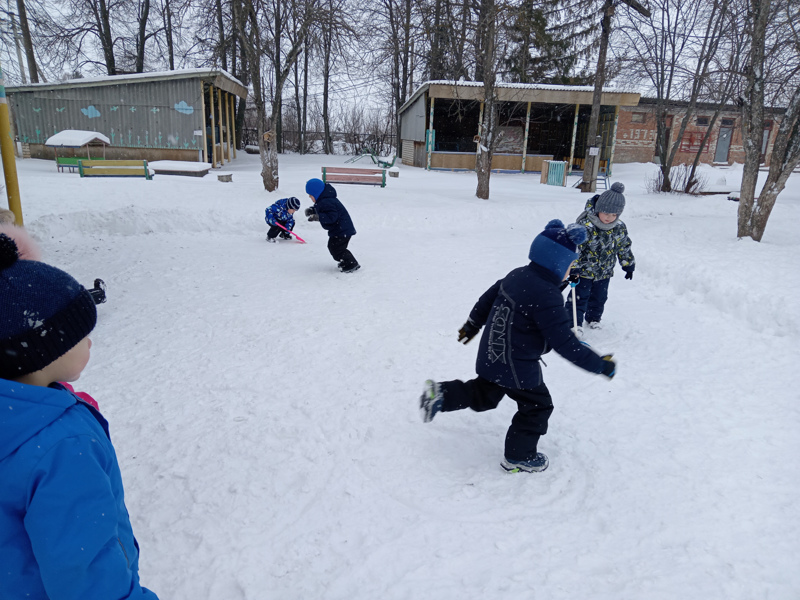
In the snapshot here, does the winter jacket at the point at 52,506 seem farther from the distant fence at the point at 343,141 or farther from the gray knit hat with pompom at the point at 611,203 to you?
the distant fence at the point at 343,141

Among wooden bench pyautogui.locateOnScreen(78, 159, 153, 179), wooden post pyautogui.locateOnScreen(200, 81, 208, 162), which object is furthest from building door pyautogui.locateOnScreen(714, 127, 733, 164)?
wooden bench pyautogui.locateOnScreen(78, 159, 153, 179)

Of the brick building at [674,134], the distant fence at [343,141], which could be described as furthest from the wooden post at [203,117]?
the brick building at [674,134]

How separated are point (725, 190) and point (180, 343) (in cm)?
1924

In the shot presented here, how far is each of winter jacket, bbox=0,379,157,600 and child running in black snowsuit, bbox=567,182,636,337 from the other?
15.1 feet

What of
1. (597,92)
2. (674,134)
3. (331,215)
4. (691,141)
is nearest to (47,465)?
(331,215)

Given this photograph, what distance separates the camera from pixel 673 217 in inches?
500

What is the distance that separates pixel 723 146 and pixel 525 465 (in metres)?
33.9

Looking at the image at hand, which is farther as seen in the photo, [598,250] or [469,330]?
[598,250]

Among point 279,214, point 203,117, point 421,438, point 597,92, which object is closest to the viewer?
point 421,438

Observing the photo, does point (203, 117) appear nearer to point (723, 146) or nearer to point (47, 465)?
point (47, 465)

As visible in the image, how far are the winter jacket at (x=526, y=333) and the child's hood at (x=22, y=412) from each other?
2329 millimetres

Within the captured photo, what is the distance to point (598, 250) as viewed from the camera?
17.7 ft

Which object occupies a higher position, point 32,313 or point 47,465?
point 32,313

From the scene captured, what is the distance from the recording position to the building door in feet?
98.1
